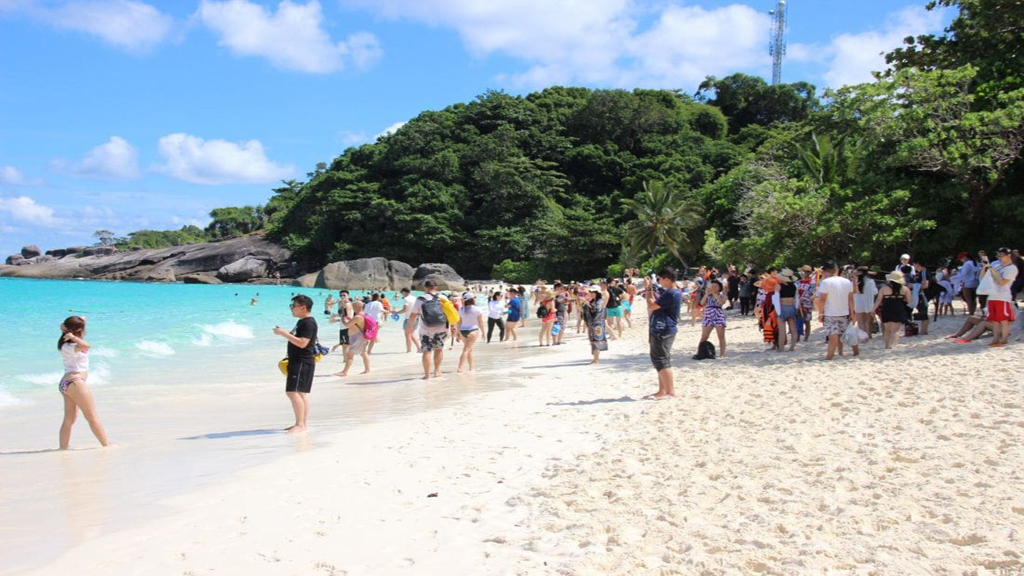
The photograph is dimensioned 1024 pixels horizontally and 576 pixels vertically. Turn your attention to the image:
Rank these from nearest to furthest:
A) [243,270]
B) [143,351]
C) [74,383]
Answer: [74,383] → [143,351] → [243,270]

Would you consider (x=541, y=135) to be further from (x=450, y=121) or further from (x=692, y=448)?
(x=692, y=448)

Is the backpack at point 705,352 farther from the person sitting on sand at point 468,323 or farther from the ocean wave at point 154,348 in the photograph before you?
the ocean wave at point 154,348

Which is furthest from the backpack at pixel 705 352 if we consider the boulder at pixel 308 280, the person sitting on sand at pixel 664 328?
the boulder at pixel 308 280

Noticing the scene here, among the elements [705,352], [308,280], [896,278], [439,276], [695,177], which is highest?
[695,177]

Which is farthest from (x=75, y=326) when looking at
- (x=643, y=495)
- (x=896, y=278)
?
(x=896, y=278)

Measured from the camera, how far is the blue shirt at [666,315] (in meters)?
8.06

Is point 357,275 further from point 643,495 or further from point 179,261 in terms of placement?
point 643,495

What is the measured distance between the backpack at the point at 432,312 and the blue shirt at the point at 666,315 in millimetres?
3483

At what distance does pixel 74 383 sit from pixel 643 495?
17.1 feet

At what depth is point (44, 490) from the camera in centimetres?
527

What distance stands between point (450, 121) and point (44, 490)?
70398 mm

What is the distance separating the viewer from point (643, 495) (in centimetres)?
469

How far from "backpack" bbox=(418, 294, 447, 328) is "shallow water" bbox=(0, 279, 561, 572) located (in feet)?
3.11

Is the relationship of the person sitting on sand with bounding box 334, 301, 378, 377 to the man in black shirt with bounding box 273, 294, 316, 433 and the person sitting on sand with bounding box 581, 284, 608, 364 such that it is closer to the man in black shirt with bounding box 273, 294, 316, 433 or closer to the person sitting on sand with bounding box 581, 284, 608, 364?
the person sitting on sand with bounding box 581, 284, 608, 364
